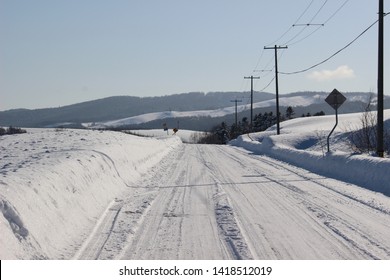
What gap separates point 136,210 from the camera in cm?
1154

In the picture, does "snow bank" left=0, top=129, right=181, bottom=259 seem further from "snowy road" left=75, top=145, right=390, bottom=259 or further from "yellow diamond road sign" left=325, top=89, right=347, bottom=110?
"yellow diamond road sign" left=325, top=89, right=347, bottom=110

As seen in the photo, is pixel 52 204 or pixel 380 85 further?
pixel 380 85

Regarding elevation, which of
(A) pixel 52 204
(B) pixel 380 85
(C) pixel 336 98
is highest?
(B) pixel 380 85

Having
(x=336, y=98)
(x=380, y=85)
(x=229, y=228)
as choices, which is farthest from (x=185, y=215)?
(x=336, y=98)

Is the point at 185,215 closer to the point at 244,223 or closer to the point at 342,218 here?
the point at 244,223

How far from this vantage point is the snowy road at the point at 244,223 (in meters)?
7.84

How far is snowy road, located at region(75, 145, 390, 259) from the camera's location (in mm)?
7837

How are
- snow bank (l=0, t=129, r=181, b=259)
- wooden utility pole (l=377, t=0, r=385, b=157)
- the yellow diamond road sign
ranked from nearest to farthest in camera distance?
snow bank (l=0, t=129, r=181, b=259) < wooden utility pole (l=377, t=0, r=385, b=157) < the yellow diamond road sign

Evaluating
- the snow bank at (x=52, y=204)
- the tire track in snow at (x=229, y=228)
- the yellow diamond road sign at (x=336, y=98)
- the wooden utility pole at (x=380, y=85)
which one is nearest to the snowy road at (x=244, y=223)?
the tire track in snow at (x=229, y=228)

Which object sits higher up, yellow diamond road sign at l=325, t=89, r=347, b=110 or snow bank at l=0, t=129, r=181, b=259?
yellow diamond road sign at l=325, t=89, r=347, b=110

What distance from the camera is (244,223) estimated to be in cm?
998

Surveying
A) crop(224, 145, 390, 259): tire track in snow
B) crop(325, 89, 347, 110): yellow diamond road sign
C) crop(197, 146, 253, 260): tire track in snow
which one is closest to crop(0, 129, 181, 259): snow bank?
crop(197, 146, 253, 260): tire track in snow
